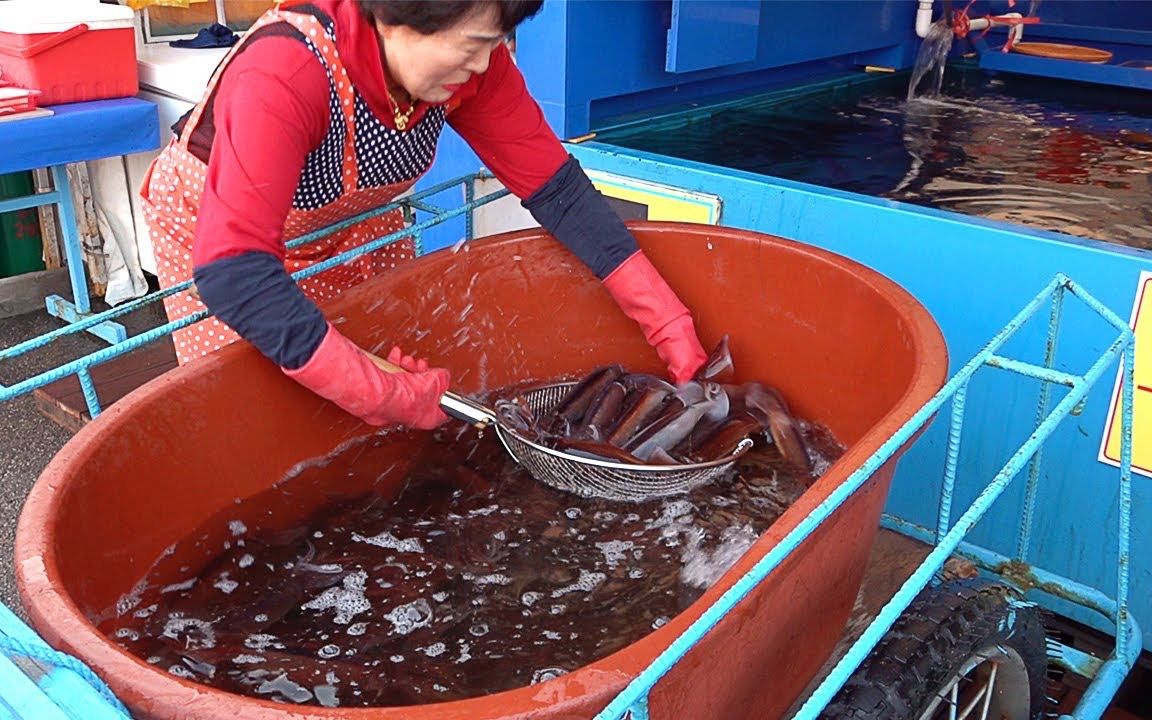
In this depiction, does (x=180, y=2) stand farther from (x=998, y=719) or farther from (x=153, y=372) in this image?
(x=998, y=719)

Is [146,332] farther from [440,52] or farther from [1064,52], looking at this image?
[1064,52]

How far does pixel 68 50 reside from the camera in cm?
348

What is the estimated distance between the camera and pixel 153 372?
3.51 metres

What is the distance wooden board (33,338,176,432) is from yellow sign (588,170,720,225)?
4.98ft

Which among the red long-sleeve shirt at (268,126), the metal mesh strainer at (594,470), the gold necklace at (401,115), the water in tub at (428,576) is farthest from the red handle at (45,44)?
the metal mesh strainer at (594,470)

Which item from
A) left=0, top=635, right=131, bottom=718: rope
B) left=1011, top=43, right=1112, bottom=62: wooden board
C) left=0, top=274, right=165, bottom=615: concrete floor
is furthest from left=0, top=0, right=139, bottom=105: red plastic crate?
left=1011, top=43, right=1112, bottom=62: wooden board

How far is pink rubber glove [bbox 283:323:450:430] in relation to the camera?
5.11ft

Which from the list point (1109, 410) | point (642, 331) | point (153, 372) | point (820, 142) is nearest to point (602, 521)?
point (642, 331)

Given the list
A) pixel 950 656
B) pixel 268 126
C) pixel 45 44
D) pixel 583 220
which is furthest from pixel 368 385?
pixel 45 44

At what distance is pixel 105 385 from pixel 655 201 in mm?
2037

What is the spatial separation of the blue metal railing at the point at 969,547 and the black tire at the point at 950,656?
0.32 ft

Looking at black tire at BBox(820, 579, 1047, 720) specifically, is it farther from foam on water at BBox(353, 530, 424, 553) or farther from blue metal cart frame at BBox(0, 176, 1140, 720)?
foam on water at BBox(353, 530, 424, 553)

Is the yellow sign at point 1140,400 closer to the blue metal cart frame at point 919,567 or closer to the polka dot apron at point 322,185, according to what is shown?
the blue metal cart frame at point 919,567

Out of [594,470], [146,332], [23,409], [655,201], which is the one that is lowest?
[23,409]
